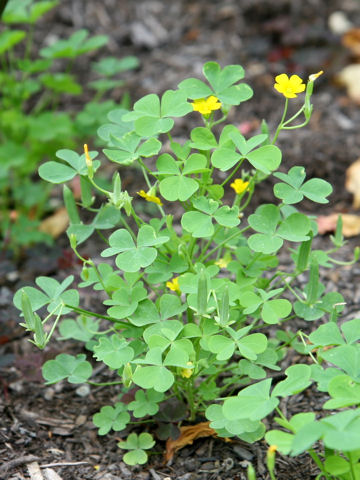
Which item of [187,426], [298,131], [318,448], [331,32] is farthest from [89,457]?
[331,32]

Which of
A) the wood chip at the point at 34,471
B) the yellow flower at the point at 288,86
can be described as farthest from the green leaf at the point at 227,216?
the wood chip at the point at 34,471

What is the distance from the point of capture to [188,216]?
1.75m

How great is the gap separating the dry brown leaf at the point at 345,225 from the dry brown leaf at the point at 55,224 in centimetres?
126

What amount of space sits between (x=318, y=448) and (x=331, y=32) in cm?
302

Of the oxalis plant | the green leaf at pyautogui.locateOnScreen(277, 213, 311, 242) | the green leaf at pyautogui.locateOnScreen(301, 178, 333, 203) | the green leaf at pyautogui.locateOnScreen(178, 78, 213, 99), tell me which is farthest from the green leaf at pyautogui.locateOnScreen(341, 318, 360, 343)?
the green leaf at pyautogui.locateOnScreen(178, 78, 213, 99)

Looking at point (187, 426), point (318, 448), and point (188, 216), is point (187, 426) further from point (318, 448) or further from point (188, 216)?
point (188, 216)

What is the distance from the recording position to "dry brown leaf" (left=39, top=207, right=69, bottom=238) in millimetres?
3190

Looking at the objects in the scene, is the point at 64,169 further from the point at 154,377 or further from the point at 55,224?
the point at 55,224

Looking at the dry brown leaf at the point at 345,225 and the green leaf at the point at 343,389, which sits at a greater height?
the green leaf at the point at 343,389

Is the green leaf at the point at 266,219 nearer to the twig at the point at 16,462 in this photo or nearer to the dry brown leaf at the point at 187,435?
the dry brown leaf at the point at 187,435

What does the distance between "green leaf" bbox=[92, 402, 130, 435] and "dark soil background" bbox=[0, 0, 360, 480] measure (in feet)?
0.39

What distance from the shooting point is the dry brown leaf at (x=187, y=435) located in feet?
6.38

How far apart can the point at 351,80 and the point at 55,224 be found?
2054mm

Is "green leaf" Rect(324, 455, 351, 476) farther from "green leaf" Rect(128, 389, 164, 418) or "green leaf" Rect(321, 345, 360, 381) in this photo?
"green leaf" Rect(128, 389, 164, 418)
